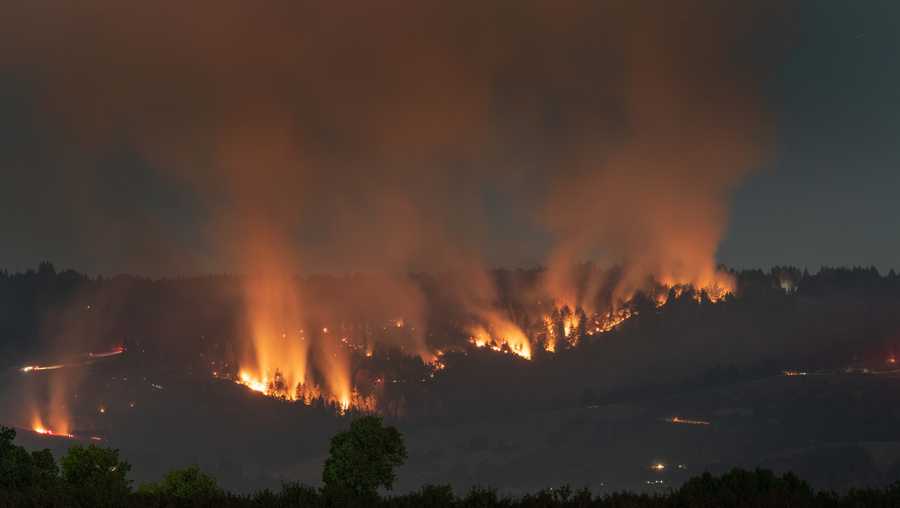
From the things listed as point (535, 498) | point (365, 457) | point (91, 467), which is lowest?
point (535, 498)

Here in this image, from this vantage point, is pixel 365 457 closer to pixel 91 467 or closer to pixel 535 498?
pixel 91 467

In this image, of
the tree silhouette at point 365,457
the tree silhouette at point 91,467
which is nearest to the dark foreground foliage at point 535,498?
the tree silhouette at point 365,457

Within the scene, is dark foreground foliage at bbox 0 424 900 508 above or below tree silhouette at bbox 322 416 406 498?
below

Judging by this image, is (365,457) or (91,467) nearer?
(365,457)

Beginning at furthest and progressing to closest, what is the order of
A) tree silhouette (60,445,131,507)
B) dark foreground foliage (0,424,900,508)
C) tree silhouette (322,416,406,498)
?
1. tree silhouette (60,445,131,507)
2. tree silhouette (322,416,406,498)
3. dark foreground foliage (0,424,900,508)

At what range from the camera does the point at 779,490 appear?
183 ft

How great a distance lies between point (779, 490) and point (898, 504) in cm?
615

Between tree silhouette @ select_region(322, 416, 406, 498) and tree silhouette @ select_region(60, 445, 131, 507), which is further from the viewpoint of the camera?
tree silhouette @ select_region(60, 445, 131, 507)

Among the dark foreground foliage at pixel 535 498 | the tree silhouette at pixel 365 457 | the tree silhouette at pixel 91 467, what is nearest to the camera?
the dark foreground foliage at pixel 535 498

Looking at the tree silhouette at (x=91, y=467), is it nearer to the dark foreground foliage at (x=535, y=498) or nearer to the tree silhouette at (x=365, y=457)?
the tree silhouette at (x=365, y=457)

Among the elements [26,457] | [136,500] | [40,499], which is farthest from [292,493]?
[26,457]

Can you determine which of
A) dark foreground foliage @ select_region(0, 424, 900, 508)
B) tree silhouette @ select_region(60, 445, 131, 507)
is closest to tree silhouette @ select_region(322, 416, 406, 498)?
tree silhouette @ select_region(60, 445, 131, 507)

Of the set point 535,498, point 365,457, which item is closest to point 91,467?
point 365,457

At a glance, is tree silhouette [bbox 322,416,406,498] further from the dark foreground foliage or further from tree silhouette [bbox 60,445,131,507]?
the dark foreground foliage
